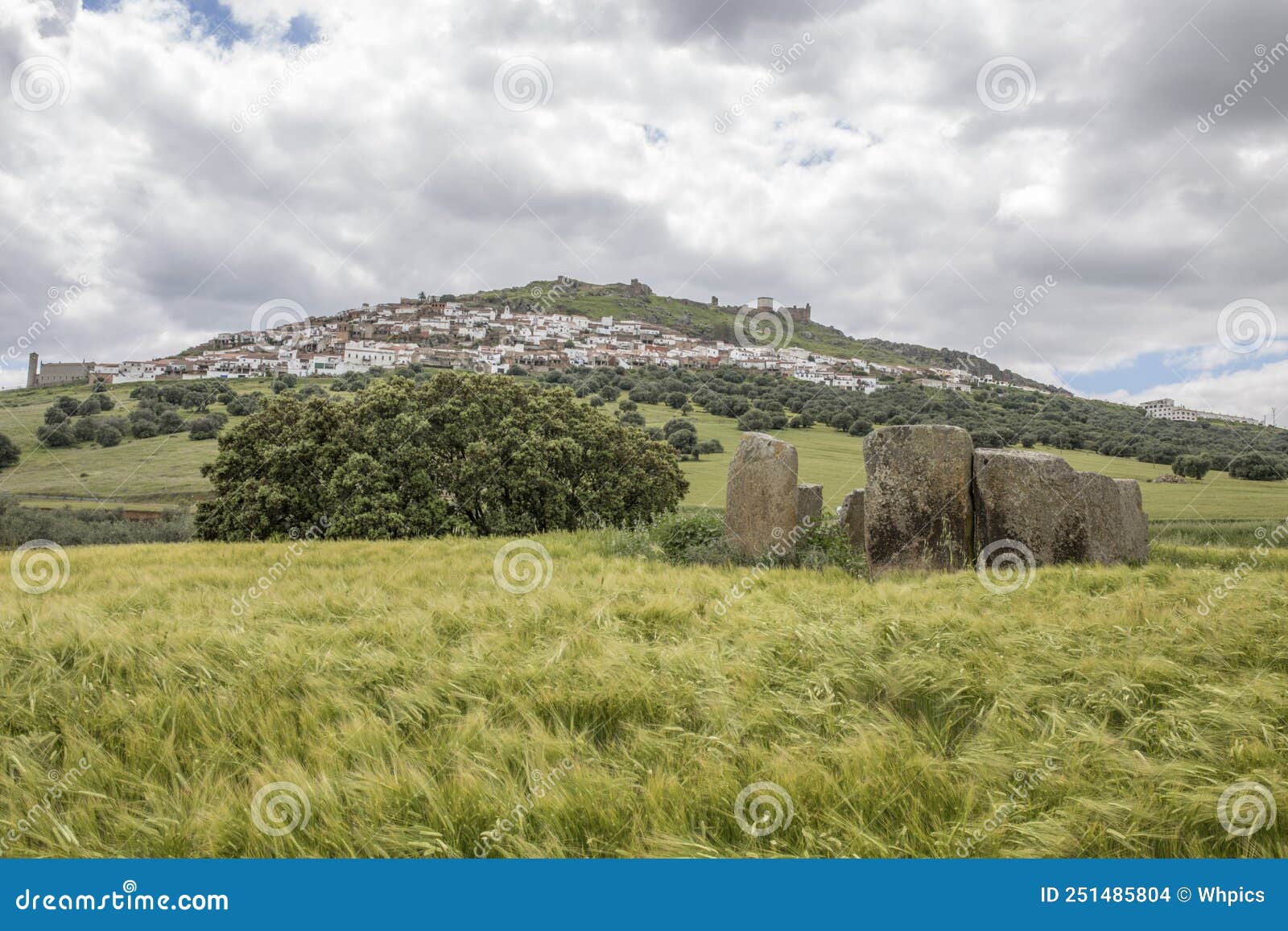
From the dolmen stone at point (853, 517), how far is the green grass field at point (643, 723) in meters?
5.29

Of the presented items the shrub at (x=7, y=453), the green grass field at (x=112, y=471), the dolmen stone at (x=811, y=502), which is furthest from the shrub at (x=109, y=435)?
the dolmen stone at (x=811, y=502)

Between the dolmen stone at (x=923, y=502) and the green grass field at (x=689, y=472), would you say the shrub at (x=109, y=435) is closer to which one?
the green grass field at (x=689, y=472)

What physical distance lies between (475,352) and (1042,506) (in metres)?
134

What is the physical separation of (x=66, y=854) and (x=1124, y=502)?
46.6 ft

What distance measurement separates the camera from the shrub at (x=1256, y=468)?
3766 cm

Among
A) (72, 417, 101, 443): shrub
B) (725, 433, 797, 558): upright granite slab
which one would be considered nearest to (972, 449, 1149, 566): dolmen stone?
(725, 433, 797, 558): upright granite slab

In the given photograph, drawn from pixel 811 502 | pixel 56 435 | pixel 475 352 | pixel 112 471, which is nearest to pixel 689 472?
pixel 811 502

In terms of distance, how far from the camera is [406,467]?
21.9 meters

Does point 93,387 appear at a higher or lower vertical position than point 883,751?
higher

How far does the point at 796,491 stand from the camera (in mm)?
12156

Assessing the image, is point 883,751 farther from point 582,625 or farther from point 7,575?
point 7,575

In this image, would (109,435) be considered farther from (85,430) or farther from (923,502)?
(923,502)

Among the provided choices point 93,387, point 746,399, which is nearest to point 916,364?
point 746,399

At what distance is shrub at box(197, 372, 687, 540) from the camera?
2131 centimetres
